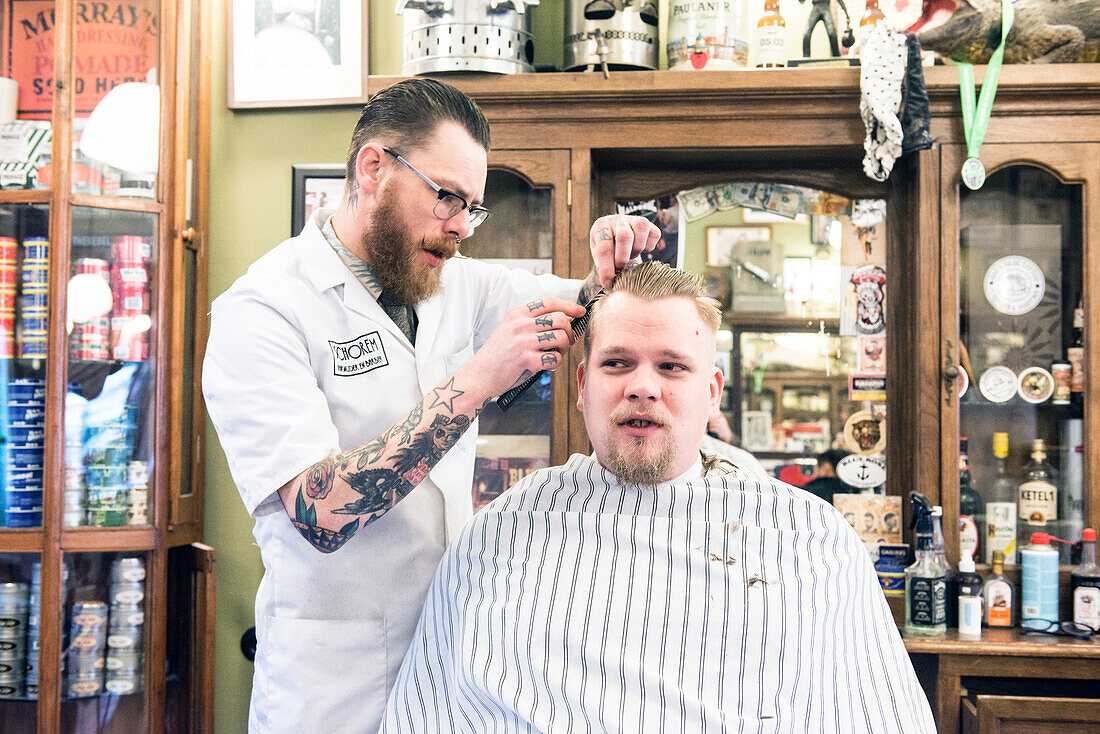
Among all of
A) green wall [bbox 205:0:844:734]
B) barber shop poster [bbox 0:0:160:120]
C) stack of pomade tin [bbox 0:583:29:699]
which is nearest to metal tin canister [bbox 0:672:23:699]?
stack of pomade tin [bbox 0:583:29:699]

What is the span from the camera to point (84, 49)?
2.38 meters

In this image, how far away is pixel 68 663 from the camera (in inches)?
93.4

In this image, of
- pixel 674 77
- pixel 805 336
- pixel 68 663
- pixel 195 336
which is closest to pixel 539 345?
pixel 674 77

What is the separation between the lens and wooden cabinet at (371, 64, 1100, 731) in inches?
87.0

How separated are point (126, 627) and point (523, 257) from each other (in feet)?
4.92

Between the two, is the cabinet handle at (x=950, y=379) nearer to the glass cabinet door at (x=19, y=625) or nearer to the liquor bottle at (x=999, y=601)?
the liquor bottle at (x=999, y=601)

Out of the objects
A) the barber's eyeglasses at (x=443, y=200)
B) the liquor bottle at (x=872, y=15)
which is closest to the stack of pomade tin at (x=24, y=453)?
the barber's eyeglasses at (x=443, y=200)

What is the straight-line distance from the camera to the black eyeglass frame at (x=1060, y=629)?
2.19 m

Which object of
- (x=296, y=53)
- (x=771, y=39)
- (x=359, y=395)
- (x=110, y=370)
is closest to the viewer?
(x=359, y=395)

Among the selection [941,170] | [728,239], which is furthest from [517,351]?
[941,170]

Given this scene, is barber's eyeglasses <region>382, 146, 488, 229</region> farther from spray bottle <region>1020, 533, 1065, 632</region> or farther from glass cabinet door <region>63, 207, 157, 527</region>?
spray bottle <region>1020, 533, 1065, 632</region>

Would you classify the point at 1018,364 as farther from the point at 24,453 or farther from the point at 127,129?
the point at 24,453

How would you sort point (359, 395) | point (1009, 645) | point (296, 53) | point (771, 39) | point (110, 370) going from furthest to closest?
point (296, 53), point (110, 370), point (771, 39), point (1009, 645), point (359, 395)

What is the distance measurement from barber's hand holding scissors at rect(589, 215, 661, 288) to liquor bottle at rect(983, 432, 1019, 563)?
1353 millimetres
